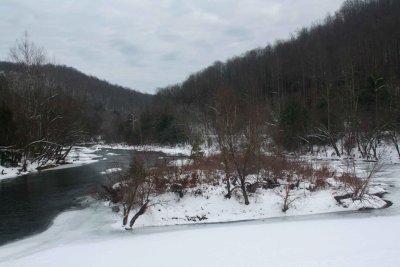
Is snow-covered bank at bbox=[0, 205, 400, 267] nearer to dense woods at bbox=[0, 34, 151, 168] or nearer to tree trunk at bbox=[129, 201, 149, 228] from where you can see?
tree trunk at bbox=[129, 201, 149, 228]

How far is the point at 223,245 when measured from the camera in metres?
15.4

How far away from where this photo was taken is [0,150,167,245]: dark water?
65.1 feet

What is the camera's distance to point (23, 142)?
44.6 meters

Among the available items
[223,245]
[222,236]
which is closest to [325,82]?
[222,236]

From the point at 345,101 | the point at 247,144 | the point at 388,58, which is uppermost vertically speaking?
the point at 388,58

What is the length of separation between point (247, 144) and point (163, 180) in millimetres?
5774

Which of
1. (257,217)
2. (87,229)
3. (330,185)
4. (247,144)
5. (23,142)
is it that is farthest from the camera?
(23,142)

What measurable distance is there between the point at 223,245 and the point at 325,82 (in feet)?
207

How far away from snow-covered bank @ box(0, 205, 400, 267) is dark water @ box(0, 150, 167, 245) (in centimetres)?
156

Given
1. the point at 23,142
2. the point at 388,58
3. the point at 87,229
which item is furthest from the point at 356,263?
the point at 388,58

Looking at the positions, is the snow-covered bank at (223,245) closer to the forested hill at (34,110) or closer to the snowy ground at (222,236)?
the snowy ground at (222,236)

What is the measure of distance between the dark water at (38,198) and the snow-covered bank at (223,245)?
5.13 feet

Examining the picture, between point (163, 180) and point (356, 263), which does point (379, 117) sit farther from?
point (356, 263)

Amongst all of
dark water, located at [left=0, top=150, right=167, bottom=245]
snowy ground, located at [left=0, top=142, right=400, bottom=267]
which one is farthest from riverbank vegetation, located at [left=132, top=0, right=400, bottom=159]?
dark water, located at [left=0, top=150, right=167, bottom=245]
